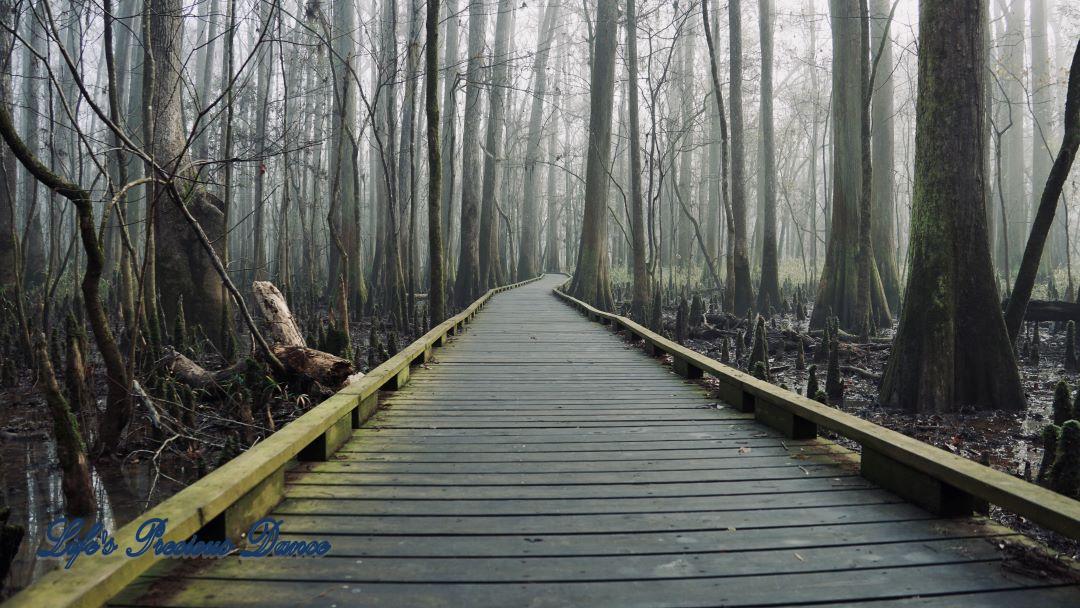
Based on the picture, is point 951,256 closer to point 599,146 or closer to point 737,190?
point 737,190

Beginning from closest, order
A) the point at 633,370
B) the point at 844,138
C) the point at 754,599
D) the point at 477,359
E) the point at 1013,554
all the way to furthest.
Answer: the point at 754,599, the point at 1013,554, the point at 633,370, the point at 477,359, the point at 844,138

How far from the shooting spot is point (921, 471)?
2357mm

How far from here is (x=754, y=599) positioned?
5.72 ft

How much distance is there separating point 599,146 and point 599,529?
40.0ft

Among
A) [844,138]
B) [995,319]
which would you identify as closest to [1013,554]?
[995,319]

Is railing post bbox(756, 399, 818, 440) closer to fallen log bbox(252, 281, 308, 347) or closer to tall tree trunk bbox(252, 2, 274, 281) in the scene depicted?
tall tree trunk bbox(252, 2, 274, 281)

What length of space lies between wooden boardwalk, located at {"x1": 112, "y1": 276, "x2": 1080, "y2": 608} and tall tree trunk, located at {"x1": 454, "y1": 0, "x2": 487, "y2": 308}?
1182 cm

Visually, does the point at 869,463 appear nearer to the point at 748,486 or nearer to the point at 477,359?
the point at 748,486

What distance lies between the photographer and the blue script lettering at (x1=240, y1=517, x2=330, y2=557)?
1.98 metres

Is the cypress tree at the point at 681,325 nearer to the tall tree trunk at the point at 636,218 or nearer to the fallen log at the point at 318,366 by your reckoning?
the tall tree trunk at the point at 636,218

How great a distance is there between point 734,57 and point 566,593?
13.6 meters

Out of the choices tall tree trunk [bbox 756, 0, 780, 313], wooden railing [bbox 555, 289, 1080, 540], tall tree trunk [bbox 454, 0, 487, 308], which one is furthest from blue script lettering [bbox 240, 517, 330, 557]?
tall tree trunk [bbox 454, 0, 487, 308]

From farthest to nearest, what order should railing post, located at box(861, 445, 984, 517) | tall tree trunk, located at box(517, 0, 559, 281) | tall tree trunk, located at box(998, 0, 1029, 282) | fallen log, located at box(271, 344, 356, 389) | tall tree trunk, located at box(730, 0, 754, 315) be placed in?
tall tree trunk, located at box(517, 0, 559, 281), tall tree trunk, located at box(998, 0, 1029, 282), tall tree trunk, located at box(730, 0, 754, 315), fallen log, located at box(271, 344, 356, 389), railing post, located at box(861, 445, 984, 517)

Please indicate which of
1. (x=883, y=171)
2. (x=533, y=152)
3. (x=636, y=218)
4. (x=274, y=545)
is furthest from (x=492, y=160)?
(x=274, y=545)
